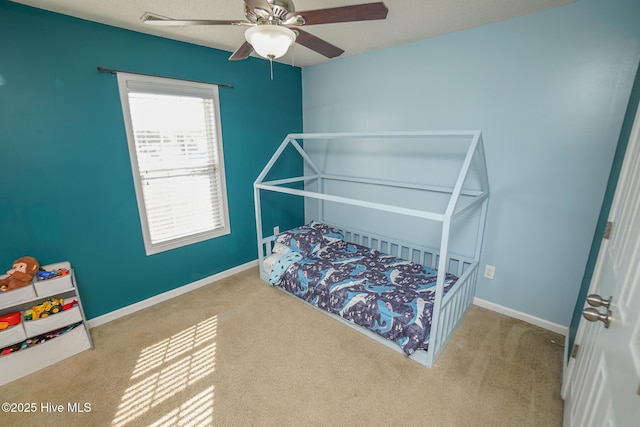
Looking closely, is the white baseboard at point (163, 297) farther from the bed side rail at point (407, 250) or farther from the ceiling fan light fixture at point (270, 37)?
the ceiling fan light fixture at point (270, 37)

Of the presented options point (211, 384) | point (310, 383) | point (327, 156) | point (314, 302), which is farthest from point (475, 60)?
point (211, 384)

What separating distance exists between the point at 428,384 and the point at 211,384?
1393mm

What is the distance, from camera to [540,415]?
1.57 metres

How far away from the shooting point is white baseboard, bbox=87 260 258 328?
2400mm

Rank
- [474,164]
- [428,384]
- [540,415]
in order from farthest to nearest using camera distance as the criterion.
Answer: [474,164], [428,384], [540,415]

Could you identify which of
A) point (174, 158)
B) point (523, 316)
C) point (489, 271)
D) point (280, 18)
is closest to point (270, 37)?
point (280, 18)

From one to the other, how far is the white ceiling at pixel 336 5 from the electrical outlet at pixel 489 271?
6.41 ft

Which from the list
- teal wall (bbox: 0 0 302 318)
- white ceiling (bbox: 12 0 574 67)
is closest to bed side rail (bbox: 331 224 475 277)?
teal wall (bbox: 0 0 302 318)

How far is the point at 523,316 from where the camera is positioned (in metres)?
2.39

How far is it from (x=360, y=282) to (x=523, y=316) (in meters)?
1.40

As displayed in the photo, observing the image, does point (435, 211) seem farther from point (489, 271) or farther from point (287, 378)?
point (287, 378)

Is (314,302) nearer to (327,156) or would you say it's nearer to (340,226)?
(340,226)

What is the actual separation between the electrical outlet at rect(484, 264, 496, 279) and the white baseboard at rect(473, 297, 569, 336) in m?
0.26

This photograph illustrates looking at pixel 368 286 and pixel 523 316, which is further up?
pixel 368 286
